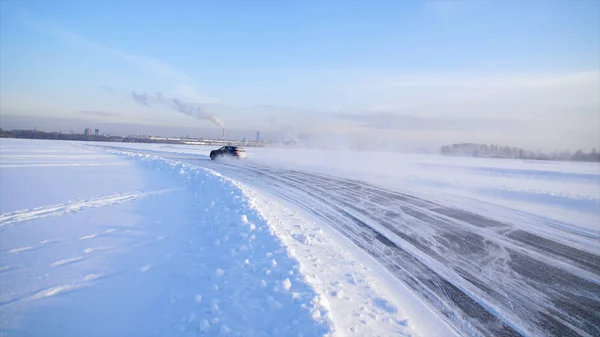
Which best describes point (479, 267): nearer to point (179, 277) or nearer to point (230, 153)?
point (179, 277)

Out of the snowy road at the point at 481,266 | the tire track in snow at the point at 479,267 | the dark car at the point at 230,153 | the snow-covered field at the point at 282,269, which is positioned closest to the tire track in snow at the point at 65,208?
the snow-covered field at the point at 282,269

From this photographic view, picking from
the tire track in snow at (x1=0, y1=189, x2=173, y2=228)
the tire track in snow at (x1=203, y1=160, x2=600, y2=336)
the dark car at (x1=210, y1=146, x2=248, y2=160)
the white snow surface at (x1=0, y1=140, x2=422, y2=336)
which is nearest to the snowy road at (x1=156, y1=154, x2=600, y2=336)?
the tire track in snow at (x1=203, y1=160, x2=600, y2=336)

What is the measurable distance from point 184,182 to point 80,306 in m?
9.72

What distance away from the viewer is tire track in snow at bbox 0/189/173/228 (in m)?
6.35

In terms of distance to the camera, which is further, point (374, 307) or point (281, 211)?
point (281, 211)

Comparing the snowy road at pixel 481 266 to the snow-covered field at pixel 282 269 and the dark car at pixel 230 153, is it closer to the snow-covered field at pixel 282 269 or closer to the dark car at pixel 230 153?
the snow-covered field at pixel 282 269

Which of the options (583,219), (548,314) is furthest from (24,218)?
(583,219)

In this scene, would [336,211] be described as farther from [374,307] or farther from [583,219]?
[583,219]

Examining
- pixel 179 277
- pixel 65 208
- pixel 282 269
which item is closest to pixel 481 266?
pixel 282 269

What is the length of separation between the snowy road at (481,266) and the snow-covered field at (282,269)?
3 cm

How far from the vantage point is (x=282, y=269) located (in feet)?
14.2

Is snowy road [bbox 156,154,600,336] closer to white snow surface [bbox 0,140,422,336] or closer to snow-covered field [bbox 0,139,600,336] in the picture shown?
snow-covered field [bbox 0,139,600,336]

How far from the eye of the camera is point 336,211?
867cm

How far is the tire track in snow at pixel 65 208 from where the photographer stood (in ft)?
20.8
